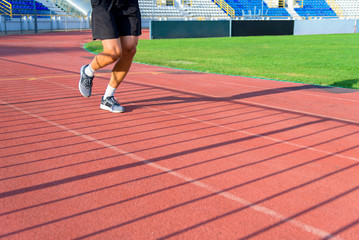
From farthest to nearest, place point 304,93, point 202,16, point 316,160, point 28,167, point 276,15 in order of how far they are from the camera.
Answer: point 276,15 < point 202,16 < point 304,93 < point 316,160 < point 28,167

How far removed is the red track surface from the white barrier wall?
3755cm

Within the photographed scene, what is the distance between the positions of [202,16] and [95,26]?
157ft

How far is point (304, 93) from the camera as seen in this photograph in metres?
8.03

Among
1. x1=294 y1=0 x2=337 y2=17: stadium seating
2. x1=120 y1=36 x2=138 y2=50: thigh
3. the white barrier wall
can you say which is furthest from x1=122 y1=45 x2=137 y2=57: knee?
x1=294 y1=0 x2=337 y2=17: stadium seating

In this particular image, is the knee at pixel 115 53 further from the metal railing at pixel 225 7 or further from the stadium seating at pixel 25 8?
the metal railing at pixel 225 7

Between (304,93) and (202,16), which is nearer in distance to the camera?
(304,93)

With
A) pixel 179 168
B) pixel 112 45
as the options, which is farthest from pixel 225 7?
pixel 179 168

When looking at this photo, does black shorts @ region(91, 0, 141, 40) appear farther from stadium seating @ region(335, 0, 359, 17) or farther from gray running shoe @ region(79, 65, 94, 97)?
stadium seating @ region(335, 0, 359, 17)

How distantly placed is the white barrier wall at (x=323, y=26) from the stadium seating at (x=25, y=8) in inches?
1090

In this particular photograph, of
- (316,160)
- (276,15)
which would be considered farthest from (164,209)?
(276,15)

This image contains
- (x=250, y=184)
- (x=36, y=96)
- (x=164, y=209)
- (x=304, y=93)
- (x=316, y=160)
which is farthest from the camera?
(x=304, y=93)

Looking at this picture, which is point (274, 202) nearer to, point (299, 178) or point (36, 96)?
point (299, 178)

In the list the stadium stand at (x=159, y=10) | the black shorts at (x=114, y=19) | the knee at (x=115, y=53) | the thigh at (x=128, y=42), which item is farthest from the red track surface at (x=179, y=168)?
the stadium stand at (x=159, y=10)

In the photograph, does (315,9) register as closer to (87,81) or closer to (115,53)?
(87,81)
